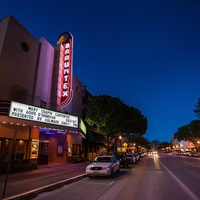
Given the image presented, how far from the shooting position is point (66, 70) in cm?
2302

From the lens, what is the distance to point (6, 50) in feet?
53.9

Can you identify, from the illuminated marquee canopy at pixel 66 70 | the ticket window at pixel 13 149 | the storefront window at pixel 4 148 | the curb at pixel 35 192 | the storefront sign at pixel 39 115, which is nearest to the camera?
the curb at pixel 35 192

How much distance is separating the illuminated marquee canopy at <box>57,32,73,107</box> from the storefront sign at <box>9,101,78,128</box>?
2916mm

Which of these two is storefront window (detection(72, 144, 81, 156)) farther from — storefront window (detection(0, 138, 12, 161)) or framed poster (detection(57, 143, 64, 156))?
storefront window (detection(0, 138, 12, 161))

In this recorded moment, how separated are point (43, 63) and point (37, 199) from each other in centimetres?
1677

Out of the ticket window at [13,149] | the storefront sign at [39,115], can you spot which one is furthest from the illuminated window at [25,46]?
the ticket window at [13,149]

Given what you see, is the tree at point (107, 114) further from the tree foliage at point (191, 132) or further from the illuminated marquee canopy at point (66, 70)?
Result: the tree foliage at point (191, 132)

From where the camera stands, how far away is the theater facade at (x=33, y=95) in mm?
15484

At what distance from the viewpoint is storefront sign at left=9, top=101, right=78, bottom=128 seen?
46.2ft

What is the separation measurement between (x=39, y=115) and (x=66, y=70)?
858 cm

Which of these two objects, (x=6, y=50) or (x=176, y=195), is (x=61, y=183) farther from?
(x=6, y=50)

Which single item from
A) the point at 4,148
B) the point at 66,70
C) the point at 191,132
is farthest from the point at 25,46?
the point at 191,132

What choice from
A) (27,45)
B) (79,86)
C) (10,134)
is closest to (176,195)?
(10,134)

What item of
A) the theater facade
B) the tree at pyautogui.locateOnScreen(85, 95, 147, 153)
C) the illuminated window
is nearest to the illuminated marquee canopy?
the theater facade
